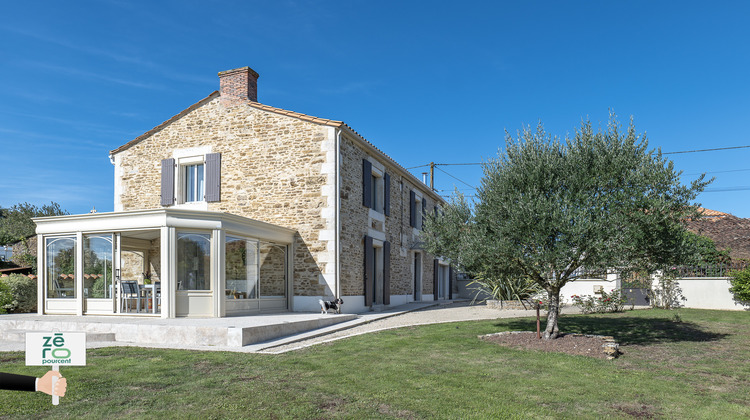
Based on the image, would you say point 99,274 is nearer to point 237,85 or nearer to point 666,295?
point 237,85

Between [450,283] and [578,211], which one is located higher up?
[578,211]

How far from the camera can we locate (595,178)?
7.73 m

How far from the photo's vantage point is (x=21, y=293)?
12.6 meters

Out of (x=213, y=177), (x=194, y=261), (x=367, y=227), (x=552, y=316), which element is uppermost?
(x=213, y=177)

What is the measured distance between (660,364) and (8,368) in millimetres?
8346

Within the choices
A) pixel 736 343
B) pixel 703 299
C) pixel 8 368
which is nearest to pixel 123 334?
pixel 8 368

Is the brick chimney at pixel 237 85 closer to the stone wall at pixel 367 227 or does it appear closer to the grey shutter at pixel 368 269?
the stone wall at pixel 367 227

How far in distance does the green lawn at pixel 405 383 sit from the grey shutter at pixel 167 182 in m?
7.58

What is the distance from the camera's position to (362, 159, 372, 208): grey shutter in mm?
14891

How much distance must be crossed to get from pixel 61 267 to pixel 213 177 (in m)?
4.30

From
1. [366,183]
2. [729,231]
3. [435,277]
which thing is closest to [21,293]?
[366,183]

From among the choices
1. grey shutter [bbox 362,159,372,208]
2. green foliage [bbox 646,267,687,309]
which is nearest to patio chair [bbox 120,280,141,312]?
grey shutter [bbox 362,159,372,208]

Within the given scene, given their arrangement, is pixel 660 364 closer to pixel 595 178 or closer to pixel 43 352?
pixel 595 178

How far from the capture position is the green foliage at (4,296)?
12.1m
